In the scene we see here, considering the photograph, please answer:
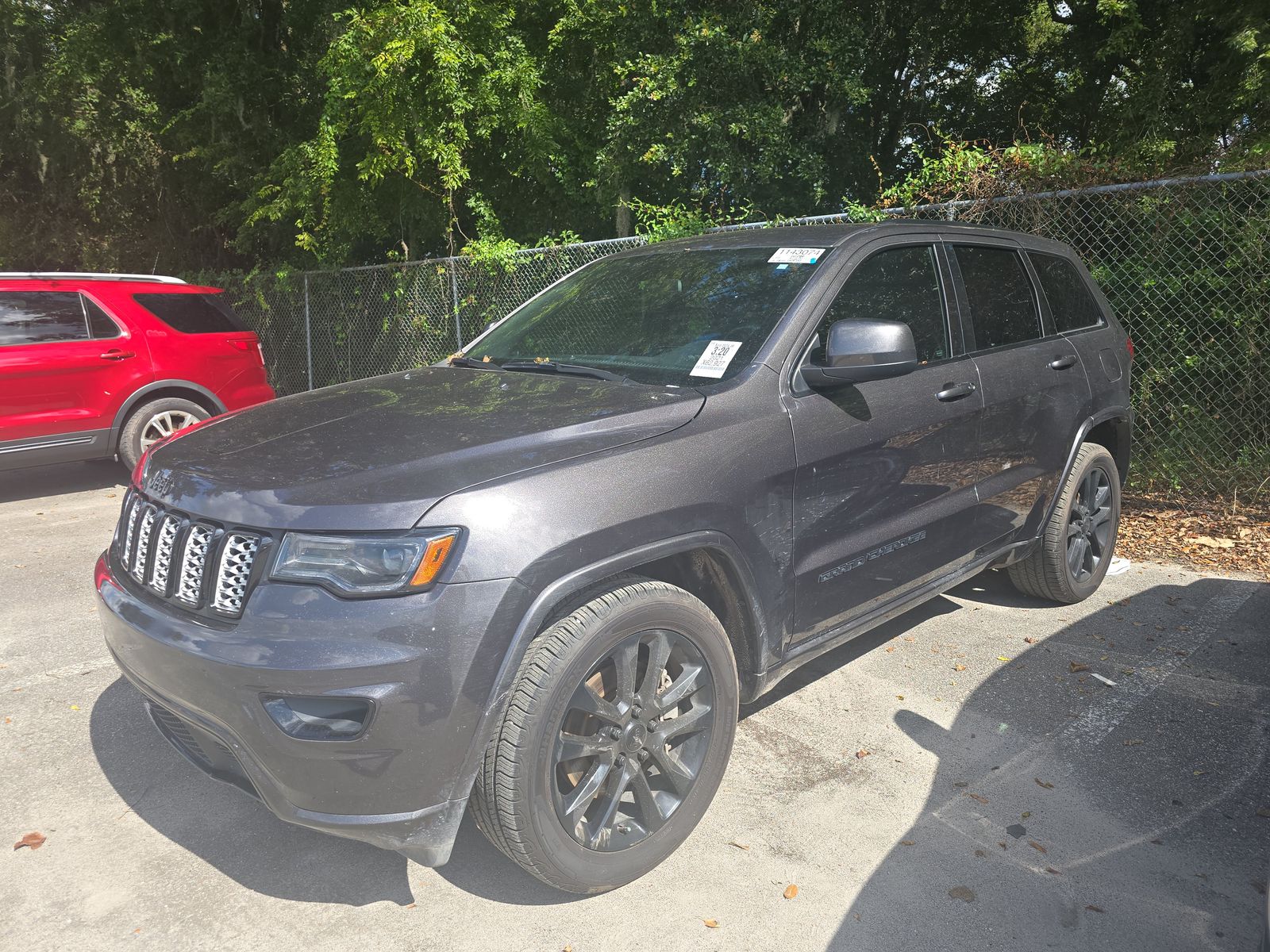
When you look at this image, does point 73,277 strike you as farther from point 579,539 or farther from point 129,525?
point 579,539

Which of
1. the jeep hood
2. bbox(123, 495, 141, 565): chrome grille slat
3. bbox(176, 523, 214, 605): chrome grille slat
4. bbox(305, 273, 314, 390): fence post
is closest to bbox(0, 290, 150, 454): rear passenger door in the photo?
bbox(305, 273, 314, 390): fence post

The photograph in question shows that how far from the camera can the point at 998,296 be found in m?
4.17

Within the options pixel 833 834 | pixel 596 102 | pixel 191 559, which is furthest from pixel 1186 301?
pixel 596 102

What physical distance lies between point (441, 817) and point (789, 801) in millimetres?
1301

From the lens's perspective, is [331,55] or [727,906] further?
[331,55]

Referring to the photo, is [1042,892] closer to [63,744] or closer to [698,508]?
[698,508]

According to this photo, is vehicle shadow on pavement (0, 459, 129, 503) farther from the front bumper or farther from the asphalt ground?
the front bumper

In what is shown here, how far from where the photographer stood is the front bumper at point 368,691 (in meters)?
2.21

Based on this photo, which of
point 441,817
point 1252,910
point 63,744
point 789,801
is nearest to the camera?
point 441,817

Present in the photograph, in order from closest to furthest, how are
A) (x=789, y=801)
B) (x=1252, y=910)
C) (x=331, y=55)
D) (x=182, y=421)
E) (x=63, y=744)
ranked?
(x=1252, y=910)
(x=789, y=801)
(x=63, y=744)
(x=182, y=421)
(x=331, y=55)

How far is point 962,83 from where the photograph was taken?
1658cm

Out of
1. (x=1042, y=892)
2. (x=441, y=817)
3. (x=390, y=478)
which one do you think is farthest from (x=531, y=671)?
(x=1042, y=892)

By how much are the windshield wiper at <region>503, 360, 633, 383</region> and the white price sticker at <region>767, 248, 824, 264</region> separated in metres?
0.76

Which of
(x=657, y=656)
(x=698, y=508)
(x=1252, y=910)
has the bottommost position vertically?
(x=1252, y=910)
